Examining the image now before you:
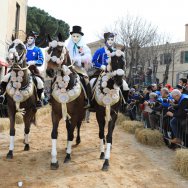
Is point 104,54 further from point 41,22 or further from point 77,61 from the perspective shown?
point 41,22

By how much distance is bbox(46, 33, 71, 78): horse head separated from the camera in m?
6.70

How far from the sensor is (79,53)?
26.8ft

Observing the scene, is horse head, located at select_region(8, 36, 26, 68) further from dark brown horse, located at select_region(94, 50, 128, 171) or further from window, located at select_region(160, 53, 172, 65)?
window, located at select_region(160, 53, 172, 65)

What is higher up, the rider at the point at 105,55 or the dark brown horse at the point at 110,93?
the rider at the point at 105,55

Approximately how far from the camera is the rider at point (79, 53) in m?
8.07

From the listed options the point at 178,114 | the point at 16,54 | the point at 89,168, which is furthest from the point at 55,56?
the point at 178,114

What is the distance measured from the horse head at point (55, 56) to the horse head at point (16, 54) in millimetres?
929

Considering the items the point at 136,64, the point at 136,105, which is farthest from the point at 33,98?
the point at 136,64

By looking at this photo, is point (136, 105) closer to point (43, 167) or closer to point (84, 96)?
point (84, 96)

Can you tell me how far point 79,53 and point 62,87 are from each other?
1.37m

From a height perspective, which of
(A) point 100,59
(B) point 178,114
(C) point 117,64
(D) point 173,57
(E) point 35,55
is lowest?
(B) point 178,114

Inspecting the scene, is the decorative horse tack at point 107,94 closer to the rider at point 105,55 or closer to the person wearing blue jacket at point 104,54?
the rider at point 105,55

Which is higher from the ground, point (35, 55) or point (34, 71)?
point (35, 55)

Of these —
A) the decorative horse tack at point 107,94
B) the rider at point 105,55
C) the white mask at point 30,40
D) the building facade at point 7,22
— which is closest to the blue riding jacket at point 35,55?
the white mask at point 30,40
